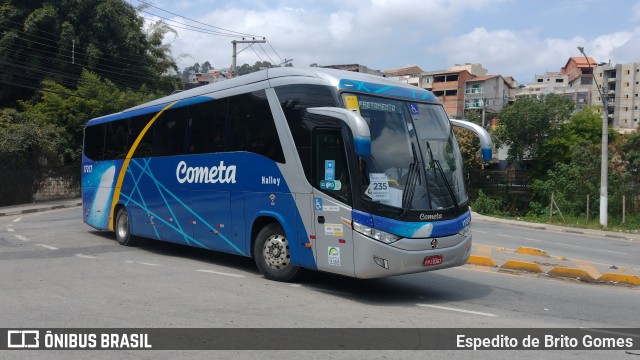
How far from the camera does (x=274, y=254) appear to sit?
32.4 feet

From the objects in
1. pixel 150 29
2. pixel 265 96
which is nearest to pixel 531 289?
pixel 265 96

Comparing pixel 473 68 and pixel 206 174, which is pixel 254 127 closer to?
pixel 206 174

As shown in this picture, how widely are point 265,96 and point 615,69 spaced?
353 feet

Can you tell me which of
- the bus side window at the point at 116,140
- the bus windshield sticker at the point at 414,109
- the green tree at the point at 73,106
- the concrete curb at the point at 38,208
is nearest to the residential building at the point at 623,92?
the green tree at the point at 73,106

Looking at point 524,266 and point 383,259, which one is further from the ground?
point 383,259

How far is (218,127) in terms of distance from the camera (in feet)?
37.1

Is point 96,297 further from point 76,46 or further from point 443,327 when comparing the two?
point 76,46

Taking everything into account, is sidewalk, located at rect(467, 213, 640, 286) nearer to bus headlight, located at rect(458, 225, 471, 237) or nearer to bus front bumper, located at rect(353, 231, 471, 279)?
bus headlight, located at rect(458, 225, 471, 237)

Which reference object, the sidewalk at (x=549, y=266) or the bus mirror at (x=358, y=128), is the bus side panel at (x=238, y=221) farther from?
the sidewalk at (x=549, y=266)

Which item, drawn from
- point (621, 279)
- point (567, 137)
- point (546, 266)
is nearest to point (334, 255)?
point (621, 279)

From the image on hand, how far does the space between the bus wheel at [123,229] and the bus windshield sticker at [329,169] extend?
781 centimetres

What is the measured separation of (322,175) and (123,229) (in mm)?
8282

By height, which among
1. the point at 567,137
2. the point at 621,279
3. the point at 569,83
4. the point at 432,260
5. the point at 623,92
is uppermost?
the point at 569,83

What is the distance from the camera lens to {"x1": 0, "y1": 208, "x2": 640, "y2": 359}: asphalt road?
288 inches
